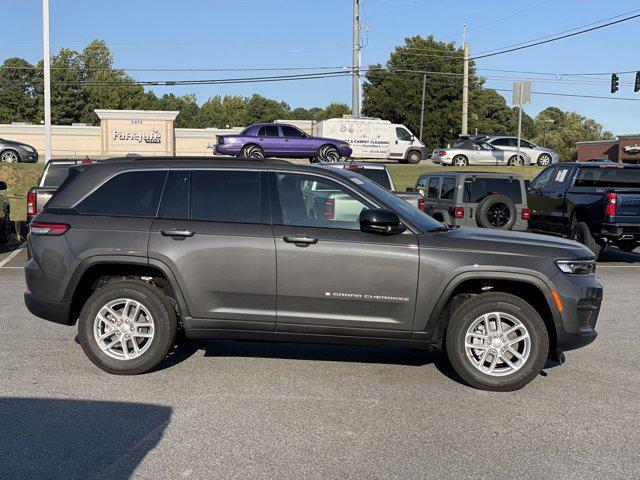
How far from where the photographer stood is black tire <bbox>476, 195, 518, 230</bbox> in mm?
14790

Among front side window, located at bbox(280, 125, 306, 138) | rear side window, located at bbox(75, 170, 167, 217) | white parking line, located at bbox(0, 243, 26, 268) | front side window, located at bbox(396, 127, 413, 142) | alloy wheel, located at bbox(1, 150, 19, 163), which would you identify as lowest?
white parking line, located at bbox(0, 243, 26, 268)

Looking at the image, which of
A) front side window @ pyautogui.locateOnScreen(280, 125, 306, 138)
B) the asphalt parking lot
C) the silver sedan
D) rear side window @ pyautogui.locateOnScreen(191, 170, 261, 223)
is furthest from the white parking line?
the silver sedan

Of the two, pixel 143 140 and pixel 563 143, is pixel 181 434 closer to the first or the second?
pixel 143 140

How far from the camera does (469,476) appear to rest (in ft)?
14.0

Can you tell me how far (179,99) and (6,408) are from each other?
120 m

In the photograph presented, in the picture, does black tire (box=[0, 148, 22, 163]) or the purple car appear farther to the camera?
black tire (box=[0, 148, 22, 163])

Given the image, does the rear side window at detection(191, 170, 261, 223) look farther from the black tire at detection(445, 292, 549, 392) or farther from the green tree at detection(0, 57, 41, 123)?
the green tree at detection(0, 57, 41, 123)

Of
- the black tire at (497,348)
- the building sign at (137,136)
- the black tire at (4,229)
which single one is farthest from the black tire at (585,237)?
the building sign at (137,136)

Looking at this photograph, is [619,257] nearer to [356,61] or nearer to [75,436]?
[75,436]

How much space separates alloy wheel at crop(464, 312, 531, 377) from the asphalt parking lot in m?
0.25

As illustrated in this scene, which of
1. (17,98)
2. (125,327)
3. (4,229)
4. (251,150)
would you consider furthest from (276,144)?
(17,98)

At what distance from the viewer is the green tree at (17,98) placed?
297ft

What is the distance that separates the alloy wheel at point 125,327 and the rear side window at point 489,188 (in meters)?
10.4

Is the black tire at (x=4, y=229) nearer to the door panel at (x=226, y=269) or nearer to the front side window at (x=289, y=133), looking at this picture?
the door panel at (x=226, y=269)
